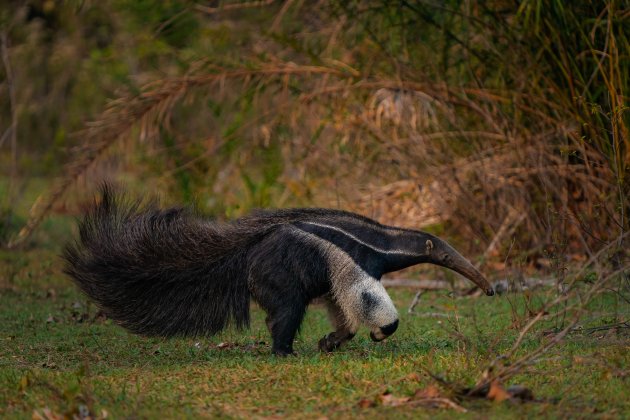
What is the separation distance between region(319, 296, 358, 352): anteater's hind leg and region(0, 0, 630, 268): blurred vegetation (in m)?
2.48

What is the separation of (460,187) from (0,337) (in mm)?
4617

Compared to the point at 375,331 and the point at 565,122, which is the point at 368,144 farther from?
the point at 375,331

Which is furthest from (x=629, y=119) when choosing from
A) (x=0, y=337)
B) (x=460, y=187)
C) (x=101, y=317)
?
(x=0, y=337)

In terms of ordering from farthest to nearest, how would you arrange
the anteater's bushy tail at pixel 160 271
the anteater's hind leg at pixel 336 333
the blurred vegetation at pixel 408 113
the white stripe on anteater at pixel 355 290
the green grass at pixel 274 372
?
the blurred vegetation at pixel 408 113, the anteater's hind leg at pixel 336 333, the anteater's bushy tail at pixel 160 271, the white stripe on anteater at pixel 355 290, the green grass at pixel 274 372

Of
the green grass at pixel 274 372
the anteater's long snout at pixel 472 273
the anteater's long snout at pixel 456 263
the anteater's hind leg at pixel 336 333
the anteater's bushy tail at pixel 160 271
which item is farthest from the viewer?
the anteater's long snout at pixel 472 273

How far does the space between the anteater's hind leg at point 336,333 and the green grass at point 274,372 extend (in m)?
0.10

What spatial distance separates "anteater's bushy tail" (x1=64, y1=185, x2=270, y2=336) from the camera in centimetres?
642

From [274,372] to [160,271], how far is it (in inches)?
48.0

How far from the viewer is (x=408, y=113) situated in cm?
1087

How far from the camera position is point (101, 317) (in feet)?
28.1

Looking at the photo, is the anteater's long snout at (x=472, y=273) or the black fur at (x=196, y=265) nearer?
the black fur at (x=196, y=265)

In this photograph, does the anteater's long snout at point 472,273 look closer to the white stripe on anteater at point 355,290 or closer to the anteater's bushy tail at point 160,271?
the white stripe on anteater at point 355,290

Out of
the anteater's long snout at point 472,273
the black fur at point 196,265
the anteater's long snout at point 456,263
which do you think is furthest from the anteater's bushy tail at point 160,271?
the anteater's long snout at point 472,273

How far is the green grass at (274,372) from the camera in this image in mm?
4820
